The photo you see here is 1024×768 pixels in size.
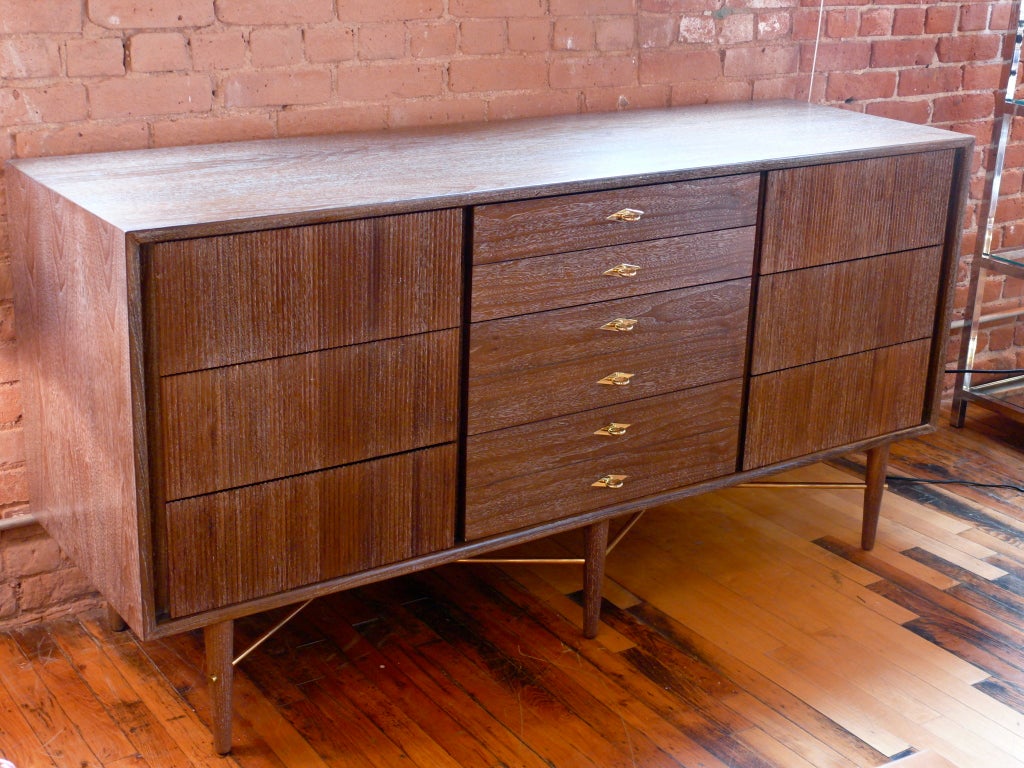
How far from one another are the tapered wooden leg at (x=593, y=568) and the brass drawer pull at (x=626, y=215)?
0.58 metres

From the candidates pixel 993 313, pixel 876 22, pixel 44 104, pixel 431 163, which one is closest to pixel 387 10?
pixel 431 163

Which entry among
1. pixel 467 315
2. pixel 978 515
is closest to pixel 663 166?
pixel 467 315

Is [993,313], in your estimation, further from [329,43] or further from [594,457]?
[329,43]

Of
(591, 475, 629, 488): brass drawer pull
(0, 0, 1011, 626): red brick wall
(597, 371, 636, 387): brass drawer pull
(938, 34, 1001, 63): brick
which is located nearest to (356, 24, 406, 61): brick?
(0, 0, 1011, 626): red brick wall

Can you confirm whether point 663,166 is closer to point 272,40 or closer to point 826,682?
point 272,40

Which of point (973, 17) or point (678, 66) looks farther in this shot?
point (973, 17)

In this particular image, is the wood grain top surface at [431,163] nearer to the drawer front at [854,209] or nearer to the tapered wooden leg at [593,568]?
the drawer front at [854,209]

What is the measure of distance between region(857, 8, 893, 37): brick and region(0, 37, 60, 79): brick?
1936 millimetres

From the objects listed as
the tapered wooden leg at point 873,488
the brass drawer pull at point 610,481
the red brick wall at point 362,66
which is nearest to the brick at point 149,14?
the red brick wall at point 362,66

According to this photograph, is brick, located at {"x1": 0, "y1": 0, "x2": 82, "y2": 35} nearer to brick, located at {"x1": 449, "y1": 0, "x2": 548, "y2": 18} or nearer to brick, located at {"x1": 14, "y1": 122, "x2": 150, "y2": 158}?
brick, located at {"x1": 14, "y1": 122, "x2": 150, "y2": 158}

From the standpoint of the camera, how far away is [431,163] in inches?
84.6

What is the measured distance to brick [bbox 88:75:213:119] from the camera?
2188mm

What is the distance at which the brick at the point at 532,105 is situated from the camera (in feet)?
8.60

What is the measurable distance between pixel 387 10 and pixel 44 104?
67cm
